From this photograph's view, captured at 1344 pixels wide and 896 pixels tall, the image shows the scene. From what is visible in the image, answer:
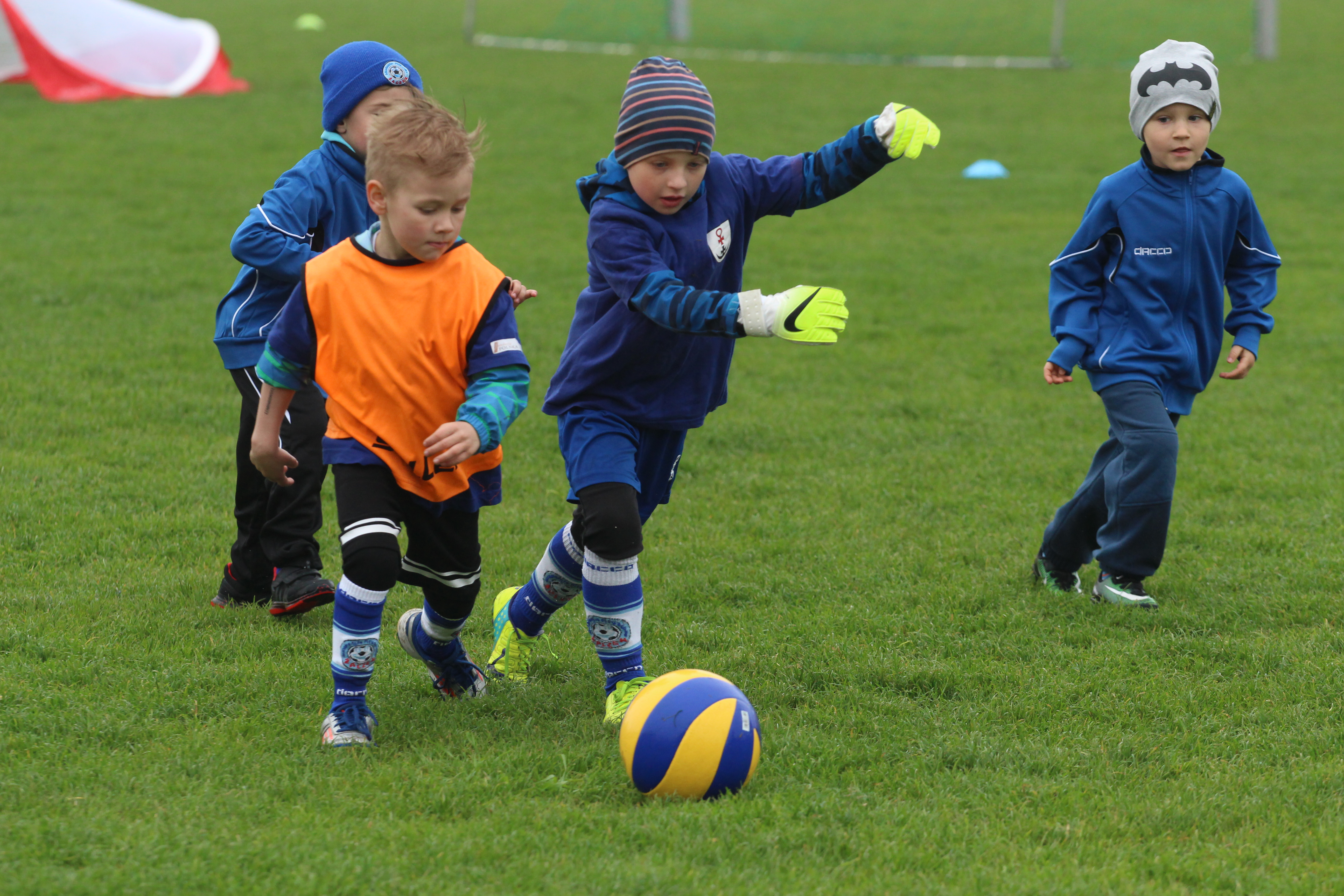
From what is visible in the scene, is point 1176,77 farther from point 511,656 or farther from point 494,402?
point 511,656

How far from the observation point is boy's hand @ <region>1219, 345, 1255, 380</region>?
5.43 meters

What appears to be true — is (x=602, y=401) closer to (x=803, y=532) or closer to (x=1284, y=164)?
(x=803, y=532)

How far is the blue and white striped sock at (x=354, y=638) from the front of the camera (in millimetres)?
4184

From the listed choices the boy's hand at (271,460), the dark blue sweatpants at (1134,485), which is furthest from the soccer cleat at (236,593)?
the dark blue sweatpants at (1134,485)

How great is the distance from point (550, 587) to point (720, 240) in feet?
4.30

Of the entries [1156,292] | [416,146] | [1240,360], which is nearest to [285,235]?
[416,146]

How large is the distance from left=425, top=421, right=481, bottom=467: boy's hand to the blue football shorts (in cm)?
47

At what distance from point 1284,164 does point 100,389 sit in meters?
14.5

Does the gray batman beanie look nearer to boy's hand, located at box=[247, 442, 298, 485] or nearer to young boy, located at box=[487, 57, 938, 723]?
young boy, located at box=[487, 57, 938, 723]

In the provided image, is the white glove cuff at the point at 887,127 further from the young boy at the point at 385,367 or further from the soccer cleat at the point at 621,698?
the soccer cleat at the point at 621,698

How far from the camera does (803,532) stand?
6578 mm

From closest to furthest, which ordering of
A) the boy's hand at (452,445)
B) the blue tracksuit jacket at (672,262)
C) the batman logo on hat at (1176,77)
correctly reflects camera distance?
the boy's hand at (452,445)
the blue tracksuit jacket at (672,262)
the batman logo on hat at (1176,77)

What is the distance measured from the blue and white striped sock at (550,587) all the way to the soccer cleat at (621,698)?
390mm

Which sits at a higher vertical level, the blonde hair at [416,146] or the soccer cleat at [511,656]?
the blonde hair at [416,146]
